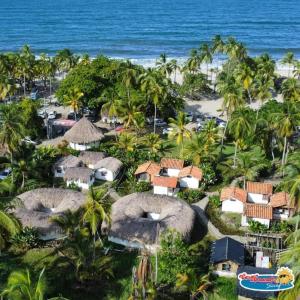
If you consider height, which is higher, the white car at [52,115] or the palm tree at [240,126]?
the palm tree at [240,126]

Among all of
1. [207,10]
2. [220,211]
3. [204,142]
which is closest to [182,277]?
[220,211]

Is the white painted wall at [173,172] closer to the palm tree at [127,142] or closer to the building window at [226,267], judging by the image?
Result: the palm tree at [127,142]

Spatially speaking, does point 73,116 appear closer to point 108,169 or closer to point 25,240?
point 108,169

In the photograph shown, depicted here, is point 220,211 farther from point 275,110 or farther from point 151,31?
point 151,31

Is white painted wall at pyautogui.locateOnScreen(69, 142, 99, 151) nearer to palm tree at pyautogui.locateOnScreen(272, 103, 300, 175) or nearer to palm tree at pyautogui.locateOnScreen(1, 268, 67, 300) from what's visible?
palm tree at pyautogui.locateOnScreen(272, 103, 300, 175)

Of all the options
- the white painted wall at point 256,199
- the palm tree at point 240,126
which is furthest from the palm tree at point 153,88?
the white painted wall at point 256,199
